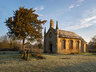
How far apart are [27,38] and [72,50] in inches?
812

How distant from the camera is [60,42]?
30844 mm

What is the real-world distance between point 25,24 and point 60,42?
16.2 meters

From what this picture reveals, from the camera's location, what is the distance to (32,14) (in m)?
19.1

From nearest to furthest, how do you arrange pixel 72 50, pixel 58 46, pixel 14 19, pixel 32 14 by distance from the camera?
pixel 14 19
pixel 32 14
pixel 58 46
pixel 72 50

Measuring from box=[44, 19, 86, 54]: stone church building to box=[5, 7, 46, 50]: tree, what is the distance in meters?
11.6

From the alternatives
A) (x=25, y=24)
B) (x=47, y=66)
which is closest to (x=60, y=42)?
(x=25, y=24)

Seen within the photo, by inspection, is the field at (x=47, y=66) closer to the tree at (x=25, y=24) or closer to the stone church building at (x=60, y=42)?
the tree at (x=25, y=24)

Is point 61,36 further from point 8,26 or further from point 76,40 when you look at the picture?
point 8,26

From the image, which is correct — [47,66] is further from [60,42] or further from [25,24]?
[60,42]

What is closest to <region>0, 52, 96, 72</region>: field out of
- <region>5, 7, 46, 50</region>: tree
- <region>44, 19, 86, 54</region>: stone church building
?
<region>5, 7, 46, 50</region>: tree

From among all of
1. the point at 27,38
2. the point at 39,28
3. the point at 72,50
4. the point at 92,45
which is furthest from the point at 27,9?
the point at 92,45

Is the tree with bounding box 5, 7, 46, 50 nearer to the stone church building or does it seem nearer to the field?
the field

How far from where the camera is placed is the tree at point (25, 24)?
17.2 metres

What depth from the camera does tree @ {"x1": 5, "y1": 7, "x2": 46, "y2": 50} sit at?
1720cm
